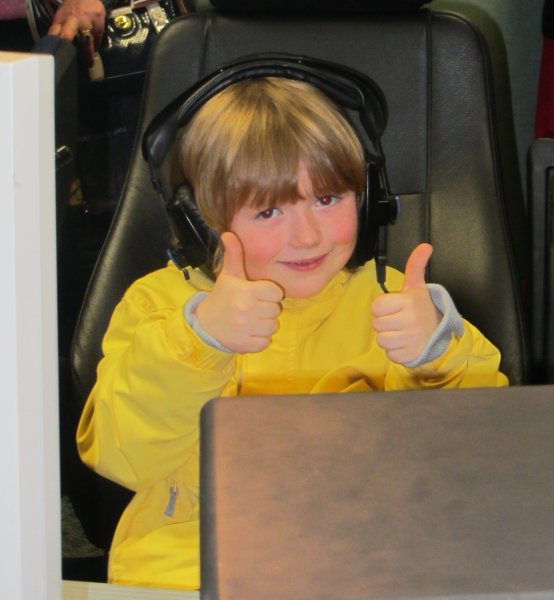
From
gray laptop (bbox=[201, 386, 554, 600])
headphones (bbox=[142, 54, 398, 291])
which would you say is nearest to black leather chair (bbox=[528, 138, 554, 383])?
headphones (bbox=[142, 54, 398, 291])

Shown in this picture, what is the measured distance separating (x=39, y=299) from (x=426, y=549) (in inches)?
6.6

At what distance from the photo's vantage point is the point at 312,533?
0.33 meters

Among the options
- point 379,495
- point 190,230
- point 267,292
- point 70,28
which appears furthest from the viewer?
point 70,28

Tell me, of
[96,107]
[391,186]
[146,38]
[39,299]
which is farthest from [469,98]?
[96,107]

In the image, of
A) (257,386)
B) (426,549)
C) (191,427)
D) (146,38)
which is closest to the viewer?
(426,549)

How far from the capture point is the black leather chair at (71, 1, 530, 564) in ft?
3.61

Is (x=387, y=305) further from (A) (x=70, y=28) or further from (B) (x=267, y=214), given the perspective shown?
(A) (x=70, y=28)

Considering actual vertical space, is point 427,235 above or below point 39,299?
below

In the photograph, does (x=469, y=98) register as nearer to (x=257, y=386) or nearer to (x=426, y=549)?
(x=257, y=386)

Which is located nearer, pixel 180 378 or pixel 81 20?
pixel 180 378

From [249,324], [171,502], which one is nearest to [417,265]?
[249,324]

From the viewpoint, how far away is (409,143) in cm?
114

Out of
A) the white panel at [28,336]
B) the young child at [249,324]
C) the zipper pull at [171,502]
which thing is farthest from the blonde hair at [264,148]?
the white panel at [28,336]

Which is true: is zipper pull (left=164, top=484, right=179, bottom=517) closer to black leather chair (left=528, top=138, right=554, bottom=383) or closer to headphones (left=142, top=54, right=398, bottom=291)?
headphones (left=142, top=54, right=398, bottom=291)
